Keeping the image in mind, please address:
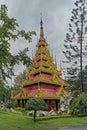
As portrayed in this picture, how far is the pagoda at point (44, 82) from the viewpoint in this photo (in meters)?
40.7

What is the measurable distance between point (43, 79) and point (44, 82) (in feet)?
1.92

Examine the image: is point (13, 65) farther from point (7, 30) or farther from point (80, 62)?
point (80, 62)

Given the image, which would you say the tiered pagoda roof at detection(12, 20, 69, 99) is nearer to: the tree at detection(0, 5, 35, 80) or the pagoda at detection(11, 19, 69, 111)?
the pagoda at detection(11, 19, 69, 111)

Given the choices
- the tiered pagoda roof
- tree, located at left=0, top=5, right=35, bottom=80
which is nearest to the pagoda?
the tiered pagoda roof

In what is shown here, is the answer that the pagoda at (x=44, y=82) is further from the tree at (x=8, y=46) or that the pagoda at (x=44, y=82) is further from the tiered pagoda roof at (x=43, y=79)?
the tree at (x=8, y=46)

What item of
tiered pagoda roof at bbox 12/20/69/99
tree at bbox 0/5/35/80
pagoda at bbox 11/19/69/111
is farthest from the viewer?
tiered pagoda roof at bbox 12/20/69/99

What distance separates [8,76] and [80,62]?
2845 cm

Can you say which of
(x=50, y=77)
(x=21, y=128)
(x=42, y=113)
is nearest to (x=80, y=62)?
(x=50, y=77)

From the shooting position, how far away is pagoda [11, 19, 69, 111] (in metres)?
40.7

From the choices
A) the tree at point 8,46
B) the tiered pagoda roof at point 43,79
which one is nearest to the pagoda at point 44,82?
the tiered pagoda roof at point 43,79

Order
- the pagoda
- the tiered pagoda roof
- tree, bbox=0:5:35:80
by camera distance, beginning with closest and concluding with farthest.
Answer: tree, bbox=0:5:35:80 < the pagoda < the tiered pagoda roof

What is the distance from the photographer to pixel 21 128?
72.7ft

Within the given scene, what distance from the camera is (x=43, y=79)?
4144cm

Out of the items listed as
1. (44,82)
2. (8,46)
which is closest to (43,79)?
(44,82)
